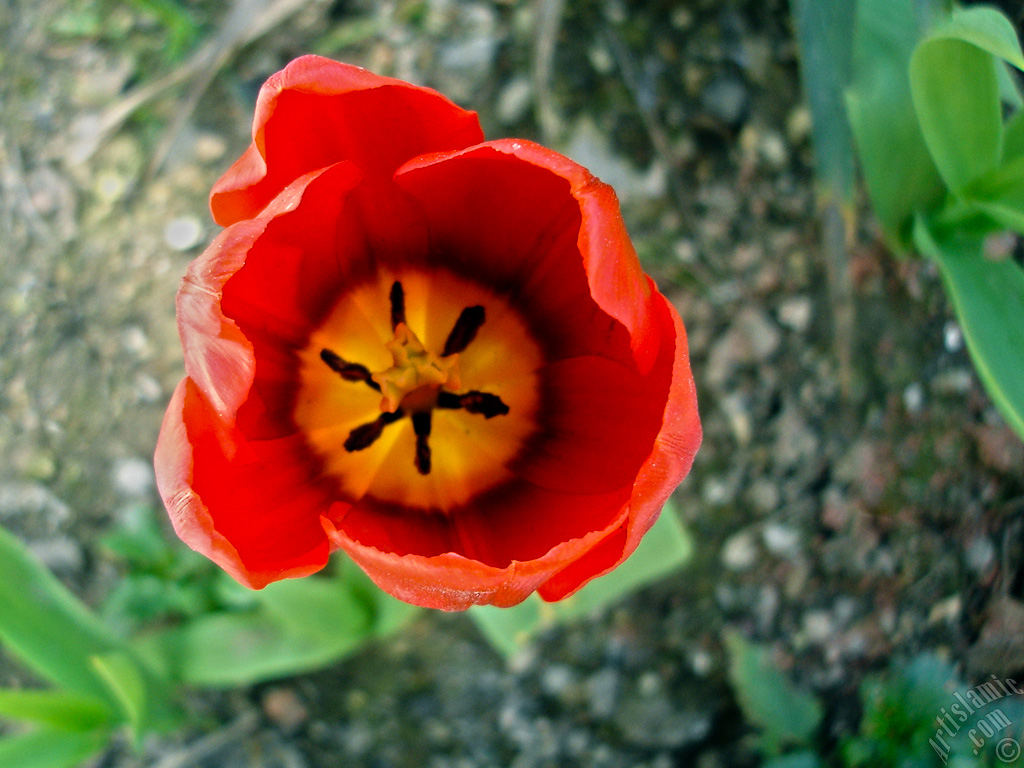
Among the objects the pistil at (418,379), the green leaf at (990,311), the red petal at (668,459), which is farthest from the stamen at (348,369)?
the green leaf at (990,311)

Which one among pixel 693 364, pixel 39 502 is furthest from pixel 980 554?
pixel 39 502

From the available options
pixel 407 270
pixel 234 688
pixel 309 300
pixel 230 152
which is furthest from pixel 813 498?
pixel 230 152

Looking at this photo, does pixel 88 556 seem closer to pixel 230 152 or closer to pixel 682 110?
pixel 230 152

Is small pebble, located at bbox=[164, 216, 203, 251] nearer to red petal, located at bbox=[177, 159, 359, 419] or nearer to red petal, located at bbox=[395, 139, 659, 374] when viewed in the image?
red petal, located at bbox=[395, 139, 659, 374]

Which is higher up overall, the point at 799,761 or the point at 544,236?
the point at 544,236

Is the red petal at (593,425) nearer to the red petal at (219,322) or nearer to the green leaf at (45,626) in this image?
the red petal at (219,322)

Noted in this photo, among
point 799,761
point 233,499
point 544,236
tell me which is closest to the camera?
point 233,499

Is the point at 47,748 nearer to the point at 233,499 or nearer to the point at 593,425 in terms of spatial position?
the point at 233,499
